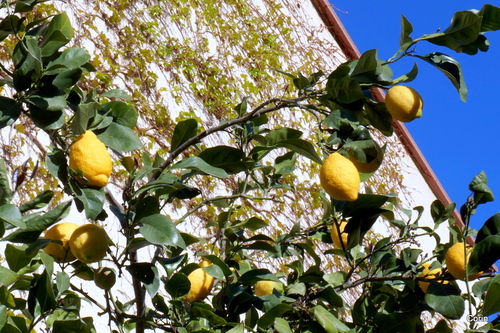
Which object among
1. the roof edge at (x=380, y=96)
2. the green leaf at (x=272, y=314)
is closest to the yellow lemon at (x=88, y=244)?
the green leaf at (x=272, y=314)

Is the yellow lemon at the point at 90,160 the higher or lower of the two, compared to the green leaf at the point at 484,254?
lower

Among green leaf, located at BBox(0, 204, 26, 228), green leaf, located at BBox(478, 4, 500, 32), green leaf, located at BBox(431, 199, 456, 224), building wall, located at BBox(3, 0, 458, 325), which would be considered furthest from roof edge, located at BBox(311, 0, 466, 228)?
green leaf, located at BBox(0, 204, 26, 228)

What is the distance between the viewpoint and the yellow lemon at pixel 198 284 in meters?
1.33

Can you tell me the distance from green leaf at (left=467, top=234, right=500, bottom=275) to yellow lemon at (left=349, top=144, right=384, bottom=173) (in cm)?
25

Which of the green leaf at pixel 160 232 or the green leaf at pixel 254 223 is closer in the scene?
the green leaf at pixel 160 232

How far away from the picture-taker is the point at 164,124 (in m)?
2.81

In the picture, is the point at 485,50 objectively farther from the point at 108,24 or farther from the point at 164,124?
the point at 108,24

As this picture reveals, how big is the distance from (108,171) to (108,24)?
→ 1.96 meters

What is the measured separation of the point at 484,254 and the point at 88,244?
0.75 metres

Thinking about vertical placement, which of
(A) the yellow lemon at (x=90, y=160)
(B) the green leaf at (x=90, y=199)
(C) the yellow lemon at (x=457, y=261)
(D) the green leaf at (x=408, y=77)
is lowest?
(B) the green leaf at (x=90, y=199)

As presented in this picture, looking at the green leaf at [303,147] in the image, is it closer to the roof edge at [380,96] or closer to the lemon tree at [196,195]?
the lemon tree at [196,195]

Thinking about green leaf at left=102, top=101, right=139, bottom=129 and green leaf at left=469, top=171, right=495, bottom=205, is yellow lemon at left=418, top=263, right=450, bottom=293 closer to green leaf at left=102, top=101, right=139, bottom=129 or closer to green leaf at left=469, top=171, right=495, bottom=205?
green leaf at left=469, top=171, right=495, bottom=205

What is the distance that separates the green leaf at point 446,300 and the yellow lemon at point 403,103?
1.12ft

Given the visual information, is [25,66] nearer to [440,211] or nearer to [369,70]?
[369,70]
